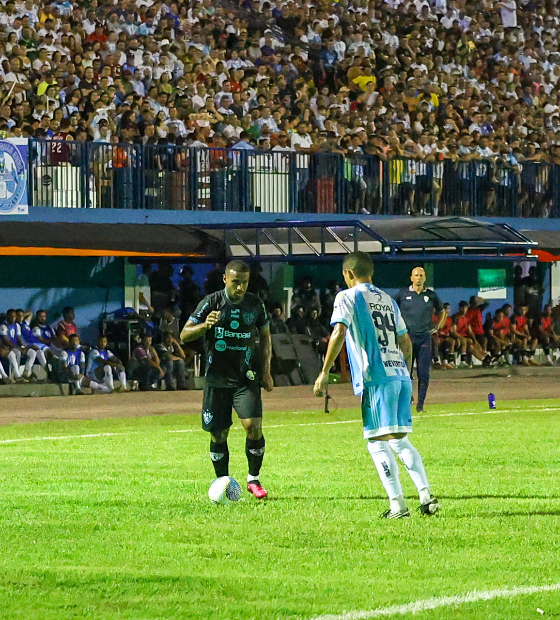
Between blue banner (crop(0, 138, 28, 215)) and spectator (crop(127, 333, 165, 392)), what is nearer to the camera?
blue banner (crop(0, 138, 28, 215))

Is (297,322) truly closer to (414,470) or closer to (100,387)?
(100,387)

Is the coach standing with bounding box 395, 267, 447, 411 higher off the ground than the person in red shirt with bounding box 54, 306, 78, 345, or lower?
higher

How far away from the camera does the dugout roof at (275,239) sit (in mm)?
24672

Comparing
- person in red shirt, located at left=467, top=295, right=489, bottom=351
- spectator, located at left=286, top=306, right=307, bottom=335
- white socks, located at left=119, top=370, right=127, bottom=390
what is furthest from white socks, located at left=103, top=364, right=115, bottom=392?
person in red shirt, located at left=467, top=295, right=489, bottom=351

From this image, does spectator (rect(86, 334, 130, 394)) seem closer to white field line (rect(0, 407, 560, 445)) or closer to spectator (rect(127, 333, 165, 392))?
spectator (rect(127, 333, 165, 392))

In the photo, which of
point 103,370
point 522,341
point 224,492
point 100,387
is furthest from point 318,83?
point 224,492

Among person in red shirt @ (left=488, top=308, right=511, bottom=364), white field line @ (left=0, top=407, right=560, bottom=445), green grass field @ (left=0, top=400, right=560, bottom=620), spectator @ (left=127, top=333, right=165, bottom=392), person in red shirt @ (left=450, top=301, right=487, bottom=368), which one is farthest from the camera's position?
person in red shirt @ (left=488, top=308, right=511, bottom=364)

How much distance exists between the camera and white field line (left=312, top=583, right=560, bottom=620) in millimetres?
6422

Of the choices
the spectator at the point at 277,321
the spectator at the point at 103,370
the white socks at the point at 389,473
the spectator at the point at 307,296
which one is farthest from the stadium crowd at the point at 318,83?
the white socks at the point at 389,473

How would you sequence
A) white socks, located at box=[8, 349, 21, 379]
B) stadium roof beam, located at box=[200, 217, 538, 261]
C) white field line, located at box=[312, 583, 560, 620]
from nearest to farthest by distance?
white field line, located at box=[312, 583, 560, 620] → white socks, located at box=[8, 349, 21, 379] → stadium roof beam, located at box=[200, 217, 538, 261]

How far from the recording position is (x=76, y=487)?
11.6 metres

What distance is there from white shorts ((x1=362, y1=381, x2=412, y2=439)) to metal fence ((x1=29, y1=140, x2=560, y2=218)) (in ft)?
52.4

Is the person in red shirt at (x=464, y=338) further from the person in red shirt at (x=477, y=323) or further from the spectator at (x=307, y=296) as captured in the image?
the spectator at (x=307, y=296)

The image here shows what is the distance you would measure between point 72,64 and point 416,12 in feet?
42.2
